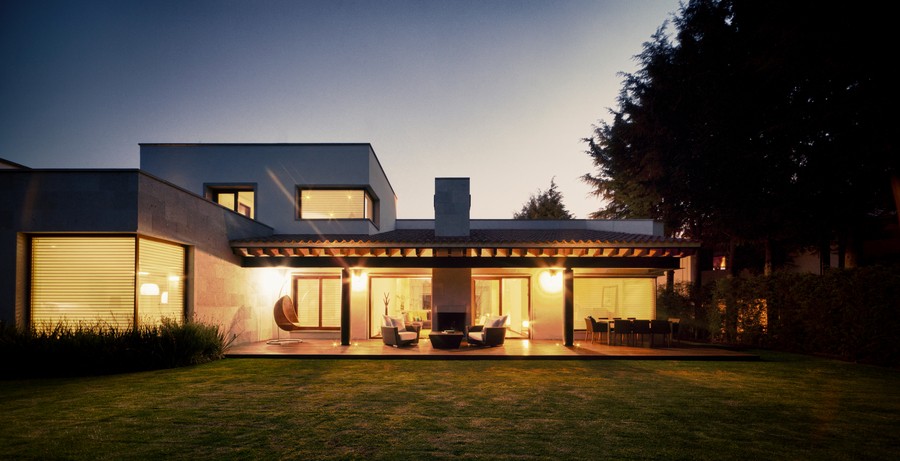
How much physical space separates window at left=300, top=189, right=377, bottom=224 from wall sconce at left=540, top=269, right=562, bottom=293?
601 cm

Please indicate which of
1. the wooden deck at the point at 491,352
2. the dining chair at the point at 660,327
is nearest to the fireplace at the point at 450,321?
the wooden deck at the point at 491,352

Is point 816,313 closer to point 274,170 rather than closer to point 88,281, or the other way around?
point 88,281

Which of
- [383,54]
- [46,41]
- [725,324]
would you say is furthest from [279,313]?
[46,41]

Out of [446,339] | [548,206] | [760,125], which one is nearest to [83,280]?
[446,339]

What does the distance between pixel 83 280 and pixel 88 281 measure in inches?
3.6

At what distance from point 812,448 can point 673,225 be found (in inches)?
623

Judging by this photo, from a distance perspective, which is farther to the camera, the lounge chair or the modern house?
the lounge chair

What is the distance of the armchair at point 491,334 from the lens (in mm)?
11305

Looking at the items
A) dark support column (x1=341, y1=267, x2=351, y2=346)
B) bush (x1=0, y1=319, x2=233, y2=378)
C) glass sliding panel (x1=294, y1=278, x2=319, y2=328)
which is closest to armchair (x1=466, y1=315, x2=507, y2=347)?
dark support column (x1=341, y1=267, x2=351, y2=346)

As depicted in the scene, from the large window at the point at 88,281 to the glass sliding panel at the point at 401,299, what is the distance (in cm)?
648

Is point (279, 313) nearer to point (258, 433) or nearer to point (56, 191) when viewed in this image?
point (56, 191)

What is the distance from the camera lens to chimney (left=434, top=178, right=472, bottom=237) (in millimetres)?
13141

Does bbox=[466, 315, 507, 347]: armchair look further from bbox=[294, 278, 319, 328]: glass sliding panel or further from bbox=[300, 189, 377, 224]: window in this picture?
bbox=[300, 189, 377, 224]: window

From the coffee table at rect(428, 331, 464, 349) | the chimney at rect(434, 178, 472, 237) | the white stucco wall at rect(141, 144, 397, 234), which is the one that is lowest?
the coffee table at rect(428, 331, 464, 349)
